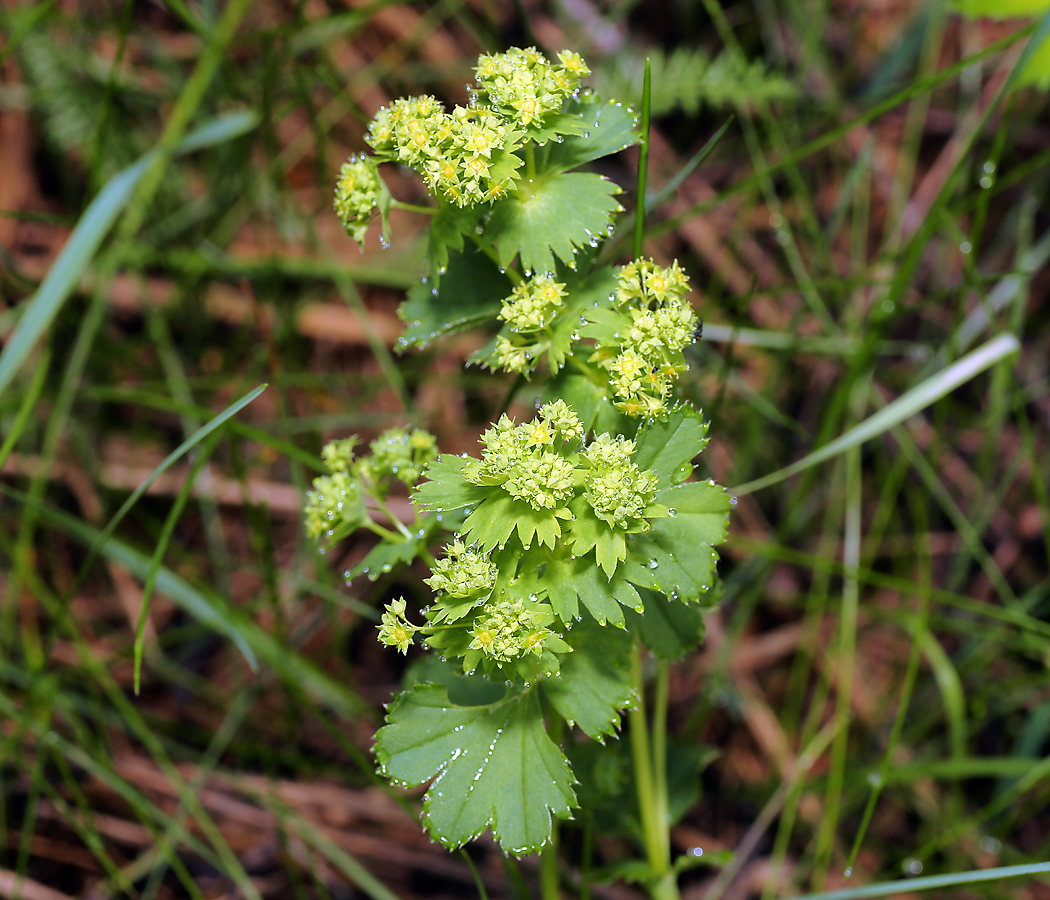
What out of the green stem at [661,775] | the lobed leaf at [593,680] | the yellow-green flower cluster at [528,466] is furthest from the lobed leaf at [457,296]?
the green stem at [661,775]

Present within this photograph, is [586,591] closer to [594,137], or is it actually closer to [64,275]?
[594,137]

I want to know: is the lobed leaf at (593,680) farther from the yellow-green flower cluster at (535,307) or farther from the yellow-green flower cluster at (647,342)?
the yellow-green flower cluster at (535,307)

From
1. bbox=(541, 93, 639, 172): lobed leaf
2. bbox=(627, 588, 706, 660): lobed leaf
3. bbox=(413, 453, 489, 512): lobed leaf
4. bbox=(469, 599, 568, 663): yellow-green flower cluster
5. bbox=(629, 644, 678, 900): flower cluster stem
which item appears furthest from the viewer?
bbox=(629, 644, 678, 900): flower cluster stem

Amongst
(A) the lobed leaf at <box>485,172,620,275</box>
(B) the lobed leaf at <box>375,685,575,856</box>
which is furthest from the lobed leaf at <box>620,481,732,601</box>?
(A) the lobed leaf at <box>485,172,620,275</box>

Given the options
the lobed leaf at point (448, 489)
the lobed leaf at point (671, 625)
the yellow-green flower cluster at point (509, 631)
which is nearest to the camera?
the yellow-green flower cluster at point (509, 631)

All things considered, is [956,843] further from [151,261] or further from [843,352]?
[151,261]

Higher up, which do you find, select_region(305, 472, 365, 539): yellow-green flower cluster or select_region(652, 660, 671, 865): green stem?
select_region(305, 472, 365, 539): yellow-green flower cluster

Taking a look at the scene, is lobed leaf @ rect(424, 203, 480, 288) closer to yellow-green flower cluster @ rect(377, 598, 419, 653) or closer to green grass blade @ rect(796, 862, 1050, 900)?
yellow-green flower cluster @ rect(377, 598, 419, 653)
